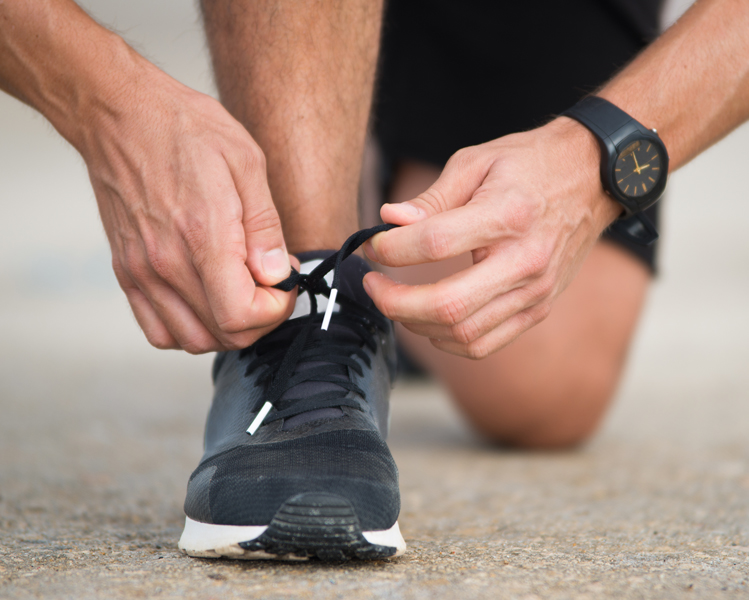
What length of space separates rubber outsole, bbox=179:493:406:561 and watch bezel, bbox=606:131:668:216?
0.54m

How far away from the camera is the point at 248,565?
761 millimetres

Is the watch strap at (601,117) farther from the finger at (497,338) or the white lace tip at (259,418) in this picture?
the white lace tip at (259,418)

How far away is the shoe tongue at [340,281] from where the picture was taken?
949 mm

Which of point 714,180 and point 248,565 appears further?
point 714,180

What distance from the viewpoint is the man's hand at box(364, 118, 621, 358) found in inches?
30.9

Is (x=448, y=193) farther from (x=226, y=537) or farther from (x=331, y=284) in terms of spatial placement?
(x=226, y=537)

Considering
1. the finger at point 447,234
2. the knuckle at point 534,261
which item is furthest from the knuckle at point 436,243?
the knuckle at point 534,261

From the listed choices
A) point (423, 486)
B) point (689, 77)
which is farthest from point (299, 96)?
point (423, 486)

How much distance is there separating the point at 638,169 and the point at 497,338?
0.30m

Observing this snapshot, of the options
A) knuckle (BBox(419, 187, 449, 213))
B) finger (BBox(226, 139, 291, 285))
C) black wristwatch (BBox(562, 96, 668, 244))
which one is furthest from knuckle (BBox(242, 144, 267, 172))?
black wristwatch (BBox(562, 96, 668, 244))

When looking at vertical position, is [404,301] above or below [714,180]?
below

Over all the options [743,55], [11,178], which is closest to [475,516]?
[743,55]

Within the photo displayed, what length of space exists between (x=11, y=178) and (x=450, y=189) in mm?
13382

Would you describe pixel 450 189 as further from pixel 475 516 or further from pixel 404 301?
pixel 475 516
